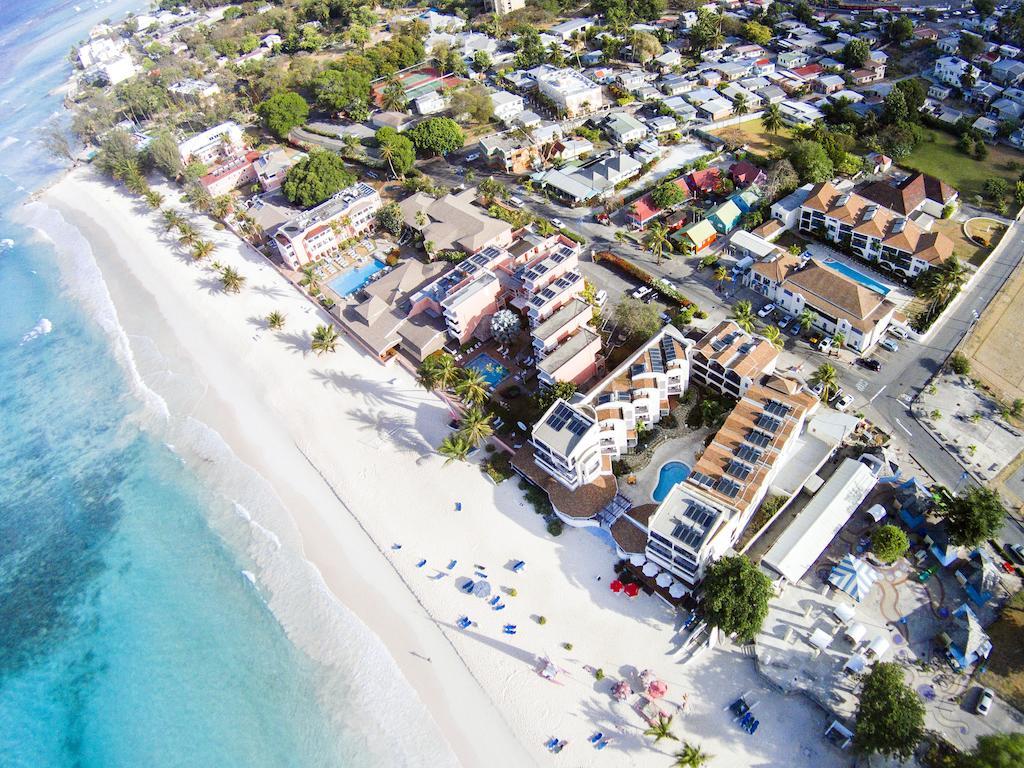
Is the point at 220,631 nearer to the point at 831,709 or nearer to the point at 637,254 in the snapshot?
the point at 831,709

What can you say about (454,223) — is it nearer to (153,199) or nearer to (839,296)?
(839,296)

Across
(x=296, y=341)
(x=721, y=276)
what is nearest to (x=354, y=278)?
(x=296, y=341)

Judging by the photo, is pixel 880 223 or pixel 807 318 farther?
pixel 880 223

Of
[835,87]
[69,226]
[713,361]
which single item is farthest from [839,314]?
[69,226]

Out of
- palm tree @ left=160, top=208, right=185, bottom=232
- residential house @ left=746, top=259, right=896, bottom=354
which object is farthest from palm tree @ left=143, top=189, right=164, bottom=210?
residential house @ left=746, top=259, right=896, bottom=354

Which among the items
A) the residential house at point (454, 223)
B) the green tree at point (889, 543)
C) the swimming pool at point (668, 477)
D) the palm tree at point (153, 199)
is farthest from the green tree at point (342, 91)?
the green tree at point (889, 543)

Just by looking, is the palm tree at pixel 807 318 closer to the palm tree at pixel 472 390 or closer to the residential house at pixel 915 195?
the residential house at pixel 915 195

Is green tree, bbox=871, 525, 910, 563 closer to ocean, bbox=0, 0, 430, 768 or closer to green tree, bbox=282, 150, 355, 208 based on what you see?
ocean, bbox=0, 0, 430, 768
